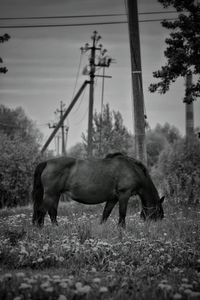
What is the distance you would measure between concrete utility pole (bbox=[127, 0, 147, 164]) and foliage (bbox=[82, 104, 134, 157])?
2838cm

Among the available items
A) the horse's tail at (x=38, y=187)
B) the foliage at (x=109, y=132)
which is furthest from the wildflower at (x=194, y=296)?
the foliage at (x=109, y=132)

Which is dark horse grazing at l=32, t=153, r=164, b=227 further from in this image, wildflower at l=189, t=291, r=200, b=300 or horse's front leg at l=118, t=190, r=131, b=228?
wildflower at l=189, t=291, r=200, b=300

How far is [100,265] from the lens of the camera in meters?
5.29

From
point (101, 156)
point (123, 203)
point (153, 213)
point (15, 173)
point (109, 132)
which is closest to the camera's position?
point (123, 203)

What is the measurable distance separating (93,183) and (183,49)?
5.30m

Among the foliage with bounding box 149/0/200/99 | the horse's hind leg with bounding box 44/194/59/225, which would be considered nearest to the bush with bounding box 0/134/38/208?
the foliage with bounding box 149/0/200/99

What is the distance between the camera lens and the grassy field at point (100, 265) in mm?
3850

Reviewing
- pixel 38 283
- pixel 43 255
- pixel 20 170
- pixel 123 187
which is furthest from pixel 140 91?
pixel 20 170

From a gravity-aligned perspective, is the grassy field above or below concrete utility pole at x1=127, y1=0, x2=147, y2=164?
below

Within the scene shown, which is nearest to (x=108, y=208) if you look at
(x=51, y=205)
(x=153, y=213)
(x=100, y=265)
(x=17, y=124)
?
(x=153, y=213)

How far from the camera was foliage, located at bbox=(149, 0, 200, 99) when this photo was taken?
11367 mm

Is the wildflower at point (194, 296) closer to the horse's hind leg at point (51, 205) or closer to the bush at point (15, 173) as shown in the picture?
the horse's hind leg at point (51, 205)

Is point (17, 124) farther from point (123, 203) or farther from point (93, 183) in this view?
point (123, 203)

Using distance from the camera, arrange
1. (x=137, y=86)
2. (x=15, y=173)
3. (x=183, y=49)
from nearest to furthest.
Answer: (x=183, y=49) < (x=137, y=86) < (x=15, y=173)
